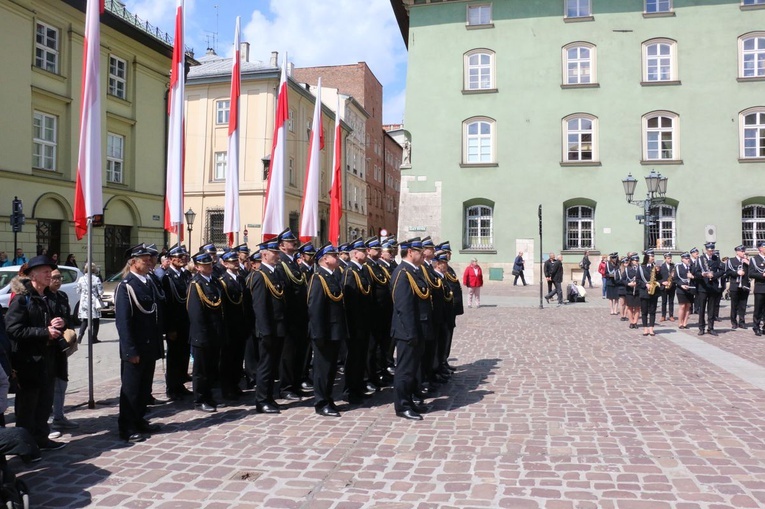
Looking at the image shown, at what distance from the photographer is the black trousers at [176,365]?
322 inches

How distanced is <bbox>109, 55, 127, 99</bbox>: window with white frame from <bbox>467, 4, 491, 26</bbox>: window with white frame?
16539mm

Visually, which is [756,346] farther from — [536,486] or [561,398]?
[536,486]

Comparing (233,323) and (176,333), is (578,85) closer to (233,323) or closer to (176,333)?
(233,323)

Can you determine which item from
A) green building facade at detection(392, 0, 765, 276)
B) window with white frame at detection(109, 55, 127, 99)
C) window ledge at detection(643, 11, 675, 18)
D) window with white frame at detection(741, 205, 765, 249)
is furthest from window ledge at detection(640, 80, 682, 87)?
window with white frame at detection(109, 55, 127, 99)

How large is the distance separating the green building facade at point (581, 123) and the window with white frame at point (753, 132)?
0.05 metres

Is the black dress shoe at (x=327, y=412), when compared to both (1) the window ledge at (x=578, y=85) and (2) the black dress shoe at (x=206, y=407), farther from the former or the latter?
(1) the window ledge at (x=578, y=85)

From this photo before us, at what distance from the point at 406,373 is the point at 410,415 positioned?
0.47 m

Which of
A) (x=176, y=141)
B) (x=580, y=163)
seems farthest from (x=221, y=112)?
(x=176, y=141)

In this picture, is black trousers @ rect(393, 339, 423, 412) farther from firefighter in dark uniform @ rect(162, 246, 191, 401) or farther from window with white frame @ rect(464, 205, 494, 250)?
window with white frame @ rect(464, 205, 494, 250)

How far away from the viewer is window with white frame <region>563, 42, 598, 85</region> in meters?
29.4

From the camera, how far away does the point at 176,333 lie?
8.11 m

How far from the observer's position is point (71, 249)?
24.7 m

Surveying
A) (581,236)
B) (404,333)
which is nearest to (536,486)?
(404,333)

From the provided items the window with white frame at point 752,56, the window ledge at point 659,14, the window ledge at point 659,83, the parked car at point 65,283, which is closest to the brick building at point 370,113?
the window ledge at point 659,14
